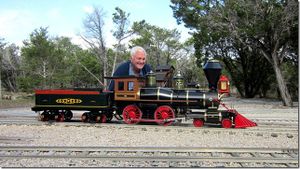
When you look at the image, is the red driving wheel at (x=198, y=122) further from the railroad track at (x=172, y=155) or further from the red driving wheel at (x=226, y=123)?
the railroad track at (x=172, y=155)

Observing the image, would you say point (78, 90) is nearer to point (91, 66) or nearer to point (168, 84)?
point (168, 84)

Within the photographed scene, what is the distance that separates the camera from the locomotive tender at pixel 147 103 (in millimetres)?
13492

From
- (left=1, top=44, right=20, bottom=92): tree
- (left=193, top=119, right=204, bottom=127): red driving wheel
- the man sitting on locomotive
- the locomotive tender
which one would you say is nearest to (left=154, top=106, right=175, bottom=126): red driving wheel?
the locomotive tender

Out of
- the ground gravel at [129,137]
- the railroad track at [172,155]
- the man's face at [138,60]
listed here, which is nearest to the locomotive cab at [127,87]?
the ground gravel at [129,137]

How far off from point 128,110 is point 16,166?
7542 mm

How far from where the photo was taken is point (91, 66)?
60.4 meters

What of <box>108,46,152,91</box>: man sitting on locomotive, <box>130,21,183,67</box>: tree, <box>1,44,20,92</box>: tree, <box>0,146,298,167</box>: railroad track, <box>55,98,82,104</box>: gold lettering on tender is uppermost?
<box>130,21,183,67</box>: tree

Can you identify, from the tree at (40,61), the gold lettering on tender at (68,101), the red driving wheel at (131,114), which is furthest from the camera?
the tree at (40,61)

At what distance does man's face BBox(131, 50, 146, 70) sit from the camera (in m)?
16.9

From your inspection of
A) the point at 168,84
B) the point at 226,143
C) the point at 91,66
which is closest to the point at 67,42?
the point at 91,66

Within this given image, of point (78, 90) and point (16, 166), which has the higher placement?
point (78, 90)

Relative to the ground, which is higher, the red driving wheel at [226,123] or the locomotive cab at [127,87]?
the locomotive cab at [127,87]

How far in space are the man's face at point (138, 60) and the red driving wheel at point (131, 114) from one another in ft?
10.2

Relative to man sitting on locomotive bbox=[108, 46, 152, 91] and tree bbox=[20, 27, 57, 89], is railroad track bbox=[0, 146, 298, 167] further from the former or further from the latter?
tree bbox=[20, 27, 57, 89]
